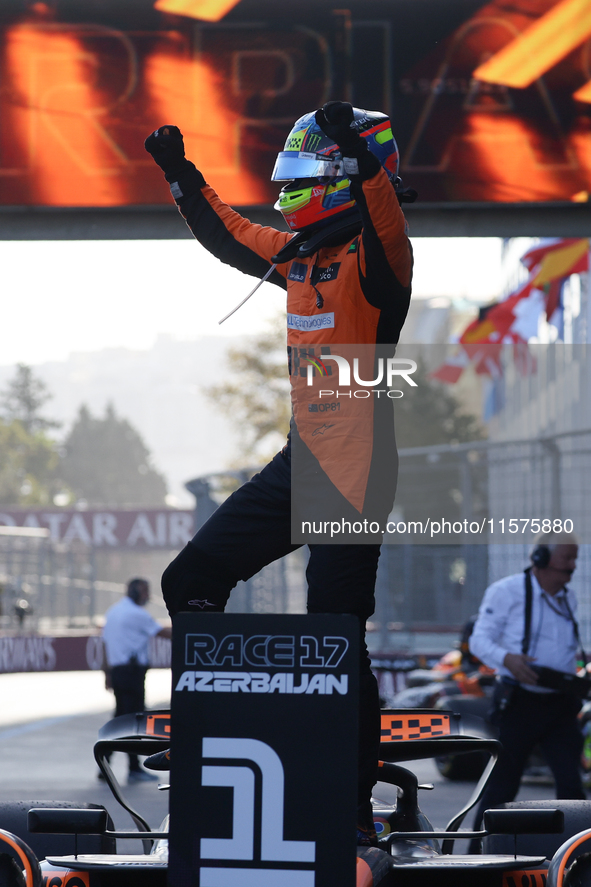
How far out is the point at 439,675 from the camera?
10.2 metres

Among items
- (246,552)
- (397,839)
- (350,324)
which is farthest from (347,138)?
(397,839)

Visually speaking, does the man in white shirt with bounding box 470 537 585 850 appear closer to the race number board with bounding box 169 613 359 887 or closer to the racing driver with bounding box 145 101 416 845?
Answer: the racing driver with bounding box 145 101 416 845

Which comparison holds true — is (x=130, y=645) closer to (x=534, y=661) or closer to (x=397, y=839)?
(x=534, y=661)

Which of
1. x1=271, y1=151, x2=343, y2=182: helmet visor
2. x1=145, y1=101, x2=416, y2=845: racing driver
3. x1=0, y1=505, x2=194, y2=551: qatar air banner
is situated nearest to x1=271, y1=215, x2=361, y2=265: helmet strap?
x1=145, y1=101, x2=416, y2=845: racing driver

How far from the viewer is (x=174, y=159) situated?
3.24 meters

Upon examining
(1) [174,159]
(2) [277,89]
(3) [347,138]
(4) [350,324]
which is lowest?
(4) [350,324]

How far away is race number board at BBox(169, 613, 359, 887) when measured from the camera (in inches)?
87.3

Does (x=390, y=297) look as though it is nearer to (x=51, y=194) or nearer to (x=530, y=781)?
(x=51, y=194)

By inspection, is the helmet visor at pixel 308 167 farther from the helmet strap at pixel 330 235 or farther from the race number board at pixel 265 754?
the race number board at pixel 265 754

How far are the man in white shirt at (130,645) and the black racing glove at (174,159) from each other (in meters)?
7.02

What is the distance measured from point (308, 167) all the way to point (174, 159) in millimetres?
534

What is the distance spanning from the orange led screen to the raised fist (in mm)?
2861

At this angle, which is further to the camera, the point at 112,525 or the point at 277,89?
the point at 112,525

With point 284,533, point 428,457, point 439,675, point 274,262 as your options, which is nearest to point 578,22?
point 274,262
